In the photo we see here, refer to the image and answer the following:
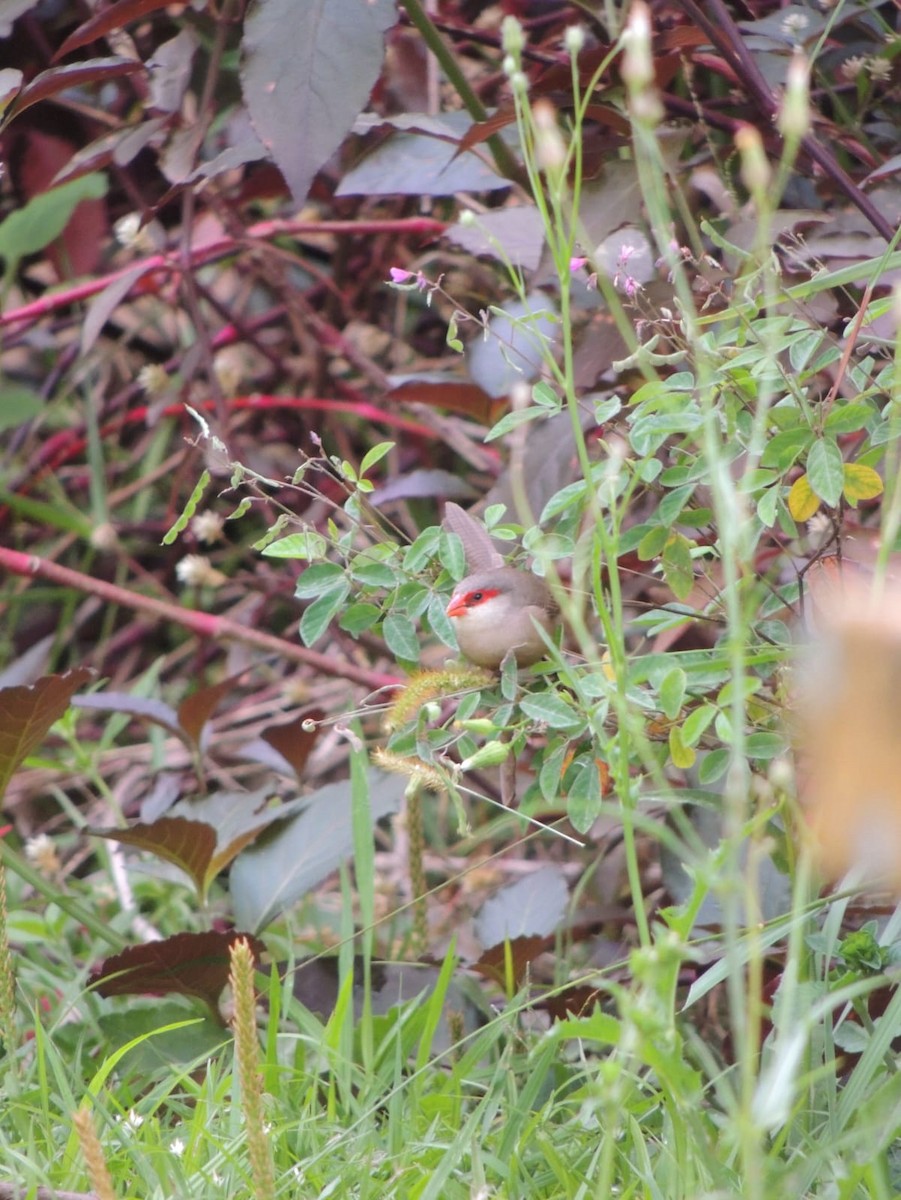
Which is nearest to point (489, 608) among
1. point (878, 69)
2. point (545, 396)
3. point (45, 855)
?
point (545, 396)

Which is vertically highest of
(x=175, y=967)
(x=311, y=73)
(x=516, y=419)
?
(x=311, y=73)

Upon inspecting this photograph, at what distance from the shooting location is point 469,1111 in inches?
56.4

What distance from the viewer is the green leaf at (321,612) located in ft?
4.41

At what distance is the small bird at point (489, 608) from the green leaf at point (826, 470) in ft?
0.97

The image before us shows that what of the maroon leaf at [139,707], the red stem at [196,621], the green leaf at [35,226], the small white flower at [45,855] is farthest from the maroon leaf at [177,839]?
the green leaf at [35,226]

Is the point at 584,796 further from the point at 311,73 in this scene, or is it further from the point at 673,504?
the point at 311,73

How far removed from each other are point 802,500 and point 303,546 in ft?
1.53

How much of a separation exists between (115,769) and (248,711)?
29cm

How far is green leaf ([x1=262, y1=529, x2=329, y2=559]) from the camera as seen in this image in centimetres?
133

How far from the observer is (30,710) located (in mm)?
1479

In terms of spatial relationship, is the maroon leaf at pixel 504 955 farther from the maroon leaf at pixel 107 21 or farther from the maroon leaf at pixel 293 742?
the maroon leaf at pixel 107 21

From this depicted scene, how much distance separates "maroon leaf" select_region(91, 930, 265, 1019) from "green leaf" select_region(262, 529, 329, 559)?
0.42 meters

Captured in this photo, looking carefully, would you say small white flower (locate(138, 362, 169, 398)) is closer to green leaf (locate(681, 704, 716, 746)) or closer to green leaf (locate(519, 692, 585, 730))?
green leaf (locate(519, 692, 585, 730))

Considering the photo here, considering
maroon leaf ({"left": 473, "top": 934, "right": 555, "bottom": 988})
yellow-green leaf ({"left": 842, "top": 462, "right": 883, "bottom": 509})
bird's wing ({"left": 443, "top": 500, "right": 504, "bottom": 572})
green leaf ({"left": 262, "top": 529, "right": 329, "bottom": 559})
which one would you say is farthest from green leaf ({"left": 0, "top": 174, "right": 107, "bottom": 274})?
maroon leaf ({"left": 473, "top": 934, "right": 555, "bottom": 988})
